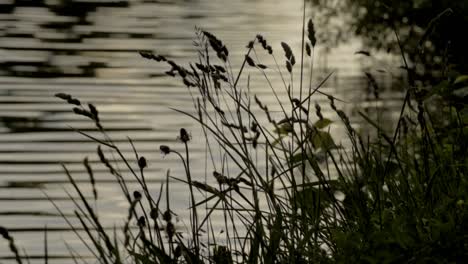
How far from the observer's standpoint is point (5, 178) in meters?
8.63

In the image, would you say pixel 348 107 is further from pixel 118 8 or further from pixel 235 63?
pixel 118 8

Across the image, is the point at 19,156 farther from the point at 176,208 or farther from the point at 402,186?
the point at 402,186

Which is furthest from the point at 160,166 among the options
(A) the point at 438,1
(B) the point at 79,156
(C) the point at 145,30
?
(C) the point at 145,30

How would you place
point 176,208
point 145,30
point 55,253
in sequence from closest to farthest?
point 55,253, point 176,208, point 145,30

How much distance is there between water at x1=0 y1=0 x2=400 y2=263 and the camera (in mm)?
8016

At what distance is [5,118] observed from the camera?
35.6ft

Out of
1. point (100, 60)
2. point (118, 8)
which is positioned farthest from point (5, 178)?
point (118, 8)

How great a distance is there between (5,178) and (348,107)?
137 inches

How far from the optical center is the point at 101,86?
41.2 ft

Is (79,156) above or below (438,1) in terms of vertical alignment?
below

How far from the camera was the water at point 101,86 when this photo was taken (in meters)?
8.02

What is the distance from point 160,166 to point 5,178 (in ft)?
3.52

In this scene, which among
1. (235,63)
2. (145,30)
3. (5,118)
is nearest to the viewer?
(5,118)

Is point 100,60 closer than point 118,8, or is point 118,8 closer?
point 100,60
